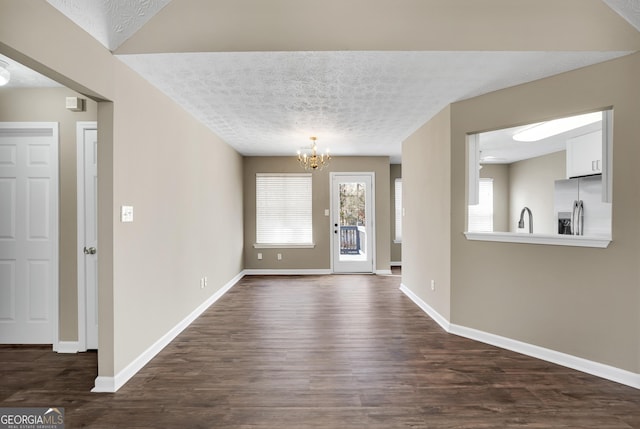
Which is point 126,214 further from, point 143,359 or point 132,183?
point 143,359

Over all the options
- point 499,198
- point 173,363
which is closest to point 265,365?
point 173,363

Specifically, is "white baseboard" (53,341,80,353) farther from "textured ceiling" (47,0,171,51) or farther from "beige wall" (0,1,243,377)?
"textured ceiling" (47,0,171,51)

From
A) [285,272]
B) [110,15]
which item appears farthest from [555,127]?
[285,272]

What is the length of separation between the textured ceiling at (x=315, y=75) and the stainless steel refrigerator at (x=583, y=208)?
2205 mm

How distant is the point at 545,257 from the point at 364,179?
13.1 ft

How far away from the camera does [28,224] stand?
288cm

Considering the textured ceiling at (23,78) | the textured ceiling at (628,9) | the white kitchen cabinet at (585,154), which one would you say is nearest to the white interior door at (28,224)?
the textured ceiling at (23,78)

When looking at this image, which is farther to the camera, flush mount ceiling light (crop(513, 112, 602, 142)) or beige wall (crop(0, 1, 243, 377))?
flush mount ceiling light (crop(513, 112, 602, 142))

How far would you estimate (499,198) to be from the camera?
708cm

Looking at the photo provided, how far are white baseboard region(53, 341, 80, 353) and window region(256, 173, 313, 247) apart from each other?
3.71 meters

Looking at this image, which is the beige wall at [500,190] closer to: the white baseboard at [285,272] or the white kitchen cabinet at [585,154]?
the white kitchen cabinet at [585,154]

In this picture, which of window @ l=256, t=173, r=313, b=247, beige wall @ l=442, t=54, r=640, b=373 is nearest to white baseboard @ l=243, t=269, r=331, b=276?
window @ l=256, t=173, r=313, b=247

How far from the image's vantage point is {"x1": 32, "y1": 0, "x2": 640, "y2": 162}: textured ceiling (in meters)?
2.22

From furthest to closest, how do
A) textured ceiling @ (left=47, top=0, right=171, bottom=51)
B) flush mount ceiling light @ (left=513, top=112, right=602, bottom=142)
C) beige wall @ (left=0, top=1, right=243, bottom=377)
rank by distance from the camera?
flush mount ceiling light @ (left=513, top=112, right=602, bottom=142) → textured ceiling @ (left=47, top=0, right=171, bottom=51) → beige wall @ (left=0, top=1, right=243, bottom=377)
